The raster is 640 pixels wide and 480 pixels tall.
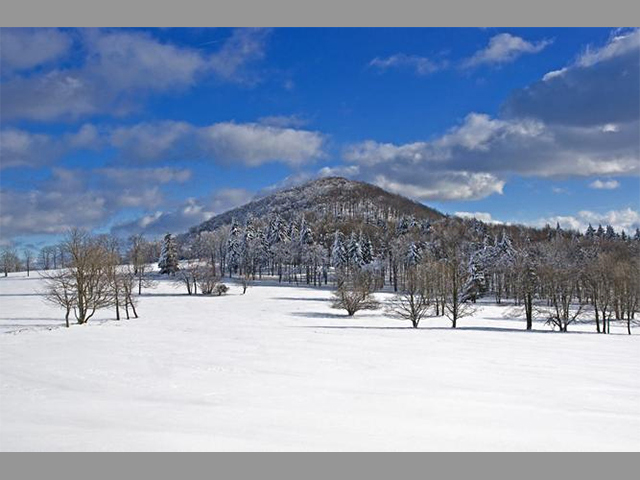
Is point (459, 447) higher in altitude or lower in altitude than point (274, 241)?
lower

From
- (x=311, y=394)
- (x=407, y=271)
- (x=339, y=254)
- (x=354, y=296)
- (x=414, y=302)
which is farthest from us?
(x=339, y=254)

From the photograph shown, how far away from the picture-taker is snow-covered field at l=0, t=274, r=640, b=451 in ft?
35.7

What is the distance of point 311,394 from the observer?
15398 millimetres

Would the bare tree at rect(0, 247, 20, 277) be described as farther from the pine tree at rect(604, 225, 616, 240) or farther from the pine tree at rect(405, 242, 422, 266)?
the pine tree at rect(604, 225, 616, 240)

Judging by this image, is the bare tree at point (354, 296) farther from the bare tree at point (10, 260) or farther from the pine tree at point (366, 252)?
the bare tree at point (10, 260)

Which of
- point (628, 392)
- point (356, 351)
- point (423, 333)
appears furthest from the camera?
point (423, 333)

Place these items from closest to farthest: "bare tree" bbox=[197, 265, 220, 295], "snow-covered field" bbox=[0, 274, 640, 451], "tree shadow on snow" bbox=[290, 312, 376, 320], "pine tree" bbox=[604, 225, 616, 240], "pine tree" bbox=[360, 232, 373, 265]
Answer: "snow-covered field" bbox=[0, 274, 640, 451]
"tree shadow on snow" bbox=[290, 312, 376, 320]
"bare tree" bbox=[197, 265, 220, 295]
"pine tree" bbox=[360, 232, 373, 265]
"pine tree" bbox=[604, 225, 616, 240]

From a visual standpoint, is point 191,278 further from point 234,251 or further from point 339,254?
point 339,254

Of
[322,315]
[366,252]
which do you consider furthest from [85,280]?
[366,252]

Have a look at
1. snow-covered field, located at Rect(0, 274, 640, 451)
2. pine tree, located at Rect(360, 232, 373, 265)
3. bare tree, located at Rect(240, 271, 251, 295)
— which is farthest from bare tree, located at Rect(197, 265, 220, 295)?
snow-covered field, located at Rect(0, 274, 640, 451)

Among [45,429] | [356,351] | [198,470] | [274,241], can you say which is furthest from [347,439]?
[274,241]

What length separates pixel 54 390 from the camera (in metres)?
15.5

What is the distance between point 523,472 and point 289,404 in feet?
23.3

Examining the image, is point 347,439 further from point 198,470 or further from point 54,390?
point 54,390
